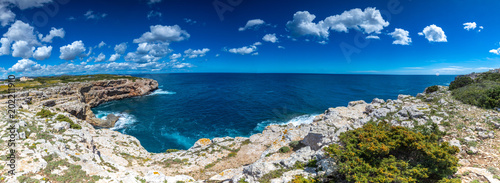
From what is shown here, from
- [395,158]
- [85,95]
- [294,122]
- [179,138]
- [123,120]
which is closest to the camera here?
[395,158]

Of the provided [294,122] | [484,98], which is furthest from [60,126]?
[484,98]

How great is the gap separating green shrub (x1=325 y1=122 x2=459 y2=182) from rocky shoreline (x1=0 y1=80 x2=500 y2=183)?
1.41m

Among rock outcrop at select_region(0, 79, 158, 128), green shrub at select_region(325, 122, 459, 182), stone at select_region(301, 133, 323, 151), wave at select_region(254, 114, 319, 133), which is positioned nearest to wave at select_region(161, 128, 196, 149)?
wave at select_region(254, 114, 319, 133)

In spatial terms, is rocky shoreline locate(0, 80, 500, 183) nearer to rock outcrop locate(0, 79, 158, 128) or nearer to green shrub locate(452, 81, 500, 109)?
green shrub locate(452, 81, 500, 109)

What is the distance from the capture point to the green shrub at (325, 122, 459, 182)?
8.27 meters

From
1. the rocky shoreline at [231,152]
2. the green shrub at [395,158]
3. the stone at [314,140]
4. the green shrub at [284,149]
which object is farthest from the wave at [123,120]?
the green shrub at [395,158]

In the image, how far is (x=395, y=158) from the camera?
30.1ft

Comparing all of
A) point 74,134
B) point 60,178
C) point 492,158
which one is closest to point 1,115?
point 74,134

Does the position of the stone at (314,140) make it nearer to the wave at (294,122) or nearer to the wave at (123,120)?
the wave at (294,122)

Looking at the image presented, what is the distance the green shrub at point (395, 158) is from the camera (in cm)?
827

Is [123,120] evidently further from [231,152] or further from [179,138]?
[231,152]

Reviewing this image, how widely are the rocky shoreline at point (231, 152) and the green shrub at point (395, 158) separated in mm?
1412

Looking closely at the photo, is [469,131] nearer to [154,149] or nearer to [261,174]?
[261,174]

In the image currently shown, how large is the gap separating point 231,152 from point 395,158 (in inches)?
638
